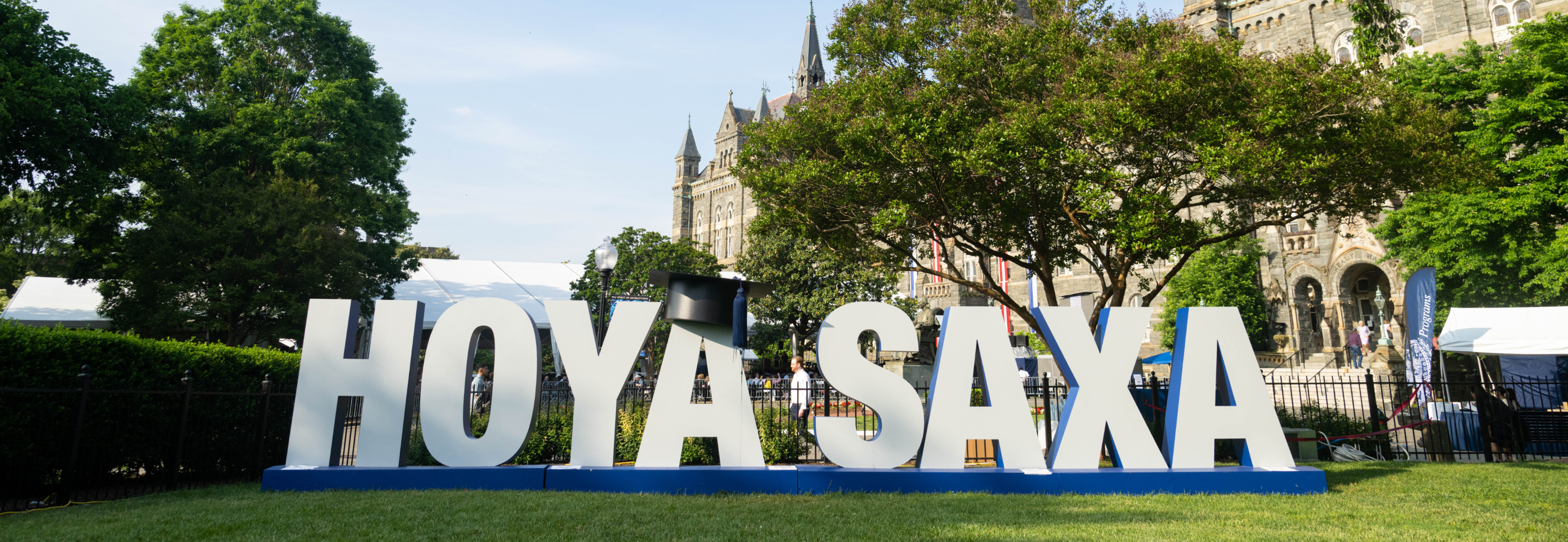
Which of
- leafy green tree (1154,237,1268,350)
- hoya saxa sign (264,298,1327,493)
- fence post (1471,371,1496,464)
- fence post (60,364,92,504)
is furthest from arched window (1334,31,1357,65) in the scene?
fence post (60,364,92,504)

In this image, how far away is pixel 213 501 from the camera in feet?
25.1

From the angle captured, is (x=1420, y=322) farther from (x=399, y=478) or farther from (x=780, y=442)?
(x=399, y=478)

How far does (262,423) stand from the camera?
964 cm

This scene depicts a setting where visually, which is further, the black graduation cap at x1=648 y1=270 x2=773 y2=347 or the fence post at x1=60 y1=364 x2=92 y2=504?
the black graduation cap at x1=648 y1=270 x2=773 y2=347

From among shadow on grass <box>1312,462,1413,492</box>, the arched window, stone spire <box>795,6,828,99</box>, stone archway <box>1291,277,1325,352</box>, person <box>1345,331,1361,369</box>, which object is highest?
stone spire <box>795,6,828,99</box>

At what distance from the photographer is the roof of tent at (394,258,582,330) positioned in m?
28.1

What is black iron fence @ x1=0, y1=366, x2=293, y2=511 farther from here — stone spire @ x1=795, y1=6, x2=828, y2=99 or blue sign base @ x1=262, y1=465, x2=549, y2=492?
stone spire @ x1=795, y1=6, x2=828, y2=99

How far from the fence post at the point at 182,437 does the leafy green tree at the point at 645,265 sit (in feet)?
79.4

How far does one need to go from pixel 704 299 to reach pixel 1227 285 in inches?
1313

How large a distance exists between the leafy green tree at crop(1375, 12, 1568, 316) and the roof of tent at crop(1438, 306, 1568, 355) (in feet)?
19.3

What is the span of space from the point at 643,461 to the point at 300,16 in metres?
21.7

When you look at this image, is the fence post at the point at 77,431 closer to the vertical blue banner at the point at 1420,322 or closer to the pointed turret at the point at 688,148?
the vertical blue banner at the point at 1420,322

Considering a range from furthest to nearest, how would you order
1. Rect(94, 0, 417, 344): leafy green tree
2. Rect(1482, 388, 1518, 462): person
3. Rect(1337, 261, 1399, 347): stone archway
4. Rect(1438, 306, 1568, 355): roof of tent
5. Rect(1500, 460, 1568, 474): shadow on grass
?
Rect(1337, 261, 1399, 347): stone archway
Rect(94, 0, 417, 344): leafy green tree
Rect(1438, 306, 1568, 355): roof of tent
Rect(1482, 388, 1518, 462): person
Rect(1500, 460, 1568, 474): shadow on grass

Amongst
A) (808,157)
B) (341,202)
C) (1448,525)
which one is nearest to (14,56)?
(341,202)
